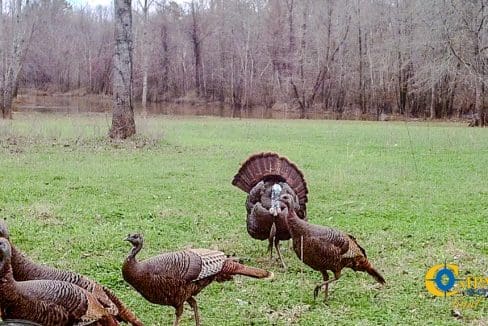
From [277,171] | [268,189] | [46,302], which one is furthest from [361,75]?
[46,302]

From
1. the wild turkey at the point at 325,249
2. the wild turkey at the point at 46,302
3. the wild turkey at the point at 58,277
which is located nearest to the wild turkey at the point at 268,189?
the wild turkey at the point at 325,249

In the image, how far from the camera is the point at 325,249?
4844 mm

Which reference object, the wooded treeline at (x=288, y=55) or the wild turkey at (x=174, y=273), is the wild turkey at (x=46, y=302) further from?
the wooded treeline at (x=288, y=55)

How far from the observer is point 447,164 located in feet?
44.7

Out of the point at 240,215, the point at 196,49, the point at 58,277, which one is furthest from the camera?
the point at 196,49

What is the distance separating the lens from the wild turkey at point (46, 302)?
3.47 meters

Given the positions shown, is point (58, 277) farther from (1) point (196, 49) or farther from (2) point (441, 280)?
(1) point (196, 49)

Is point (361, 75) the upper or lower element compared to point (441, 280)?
upper

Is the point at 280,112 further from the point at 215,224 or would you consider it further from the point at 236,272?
the point at 236,272

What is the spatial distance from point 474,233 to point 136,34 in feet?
117

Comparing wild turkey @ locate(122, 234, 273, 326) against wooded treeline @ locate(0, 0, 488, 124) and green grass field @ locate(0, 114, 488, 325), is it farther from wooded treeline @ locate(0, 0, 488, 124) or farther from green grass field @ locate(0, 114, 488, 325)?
wooded treeline @ locate(0, 0, 488, 124)

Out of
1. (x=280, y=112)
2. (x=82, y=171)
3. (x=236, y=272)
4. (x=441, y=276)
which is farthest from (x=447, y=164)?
(x=280, y=112)

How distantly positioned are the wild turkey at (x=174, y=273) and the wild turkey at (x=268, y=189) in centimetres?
160

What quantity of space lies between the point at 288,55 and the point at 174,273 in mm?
36000
